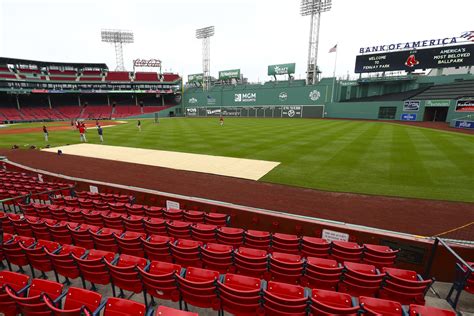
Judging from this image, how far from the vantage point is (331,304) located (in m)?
4.18

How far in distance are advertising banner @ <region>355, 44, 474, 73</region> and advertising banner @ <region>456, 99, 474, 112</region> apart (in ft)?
42.3

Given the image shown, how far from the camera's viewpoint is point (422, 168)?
1464 cm

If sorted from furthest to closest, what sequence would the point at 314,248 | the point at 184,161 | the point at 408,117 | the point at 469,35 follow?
the point at 408,117
the point at 469,35
the point at 184,161
the point at 314,248

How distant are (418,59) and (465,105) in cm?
1593

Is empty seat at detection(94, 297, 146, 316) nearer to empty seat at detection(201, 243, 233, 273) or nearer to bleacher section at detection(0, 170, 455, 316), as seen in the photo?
bleacher section at detection(0, 170, 455, 316)

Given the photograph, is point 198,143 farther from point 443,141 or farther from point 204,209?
point 443,141

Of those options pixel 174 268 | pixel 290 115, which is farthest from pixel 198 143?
pixel 290 115

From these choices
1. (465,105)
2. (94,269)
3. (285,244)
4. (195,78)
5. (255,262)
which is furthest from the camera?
(195,78)

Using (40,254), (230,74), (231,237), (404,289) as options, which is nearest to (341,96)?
(230,74)

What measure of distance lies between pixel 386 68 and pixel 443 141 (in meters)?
36.0

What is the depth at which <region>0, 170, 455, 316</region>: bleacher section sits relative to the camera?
402cm

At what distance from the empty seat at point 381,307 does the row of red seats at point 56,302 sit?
2812 mm

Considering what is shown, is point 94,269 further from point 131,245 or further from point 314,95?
point 314,95

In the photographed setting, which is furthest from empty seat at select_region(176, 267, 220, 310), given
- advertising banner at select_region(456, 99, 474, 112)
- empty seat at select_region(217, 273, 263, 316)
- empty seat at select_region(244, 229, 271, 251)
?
advertising banner at select_region(456, 99, 474, 112)
